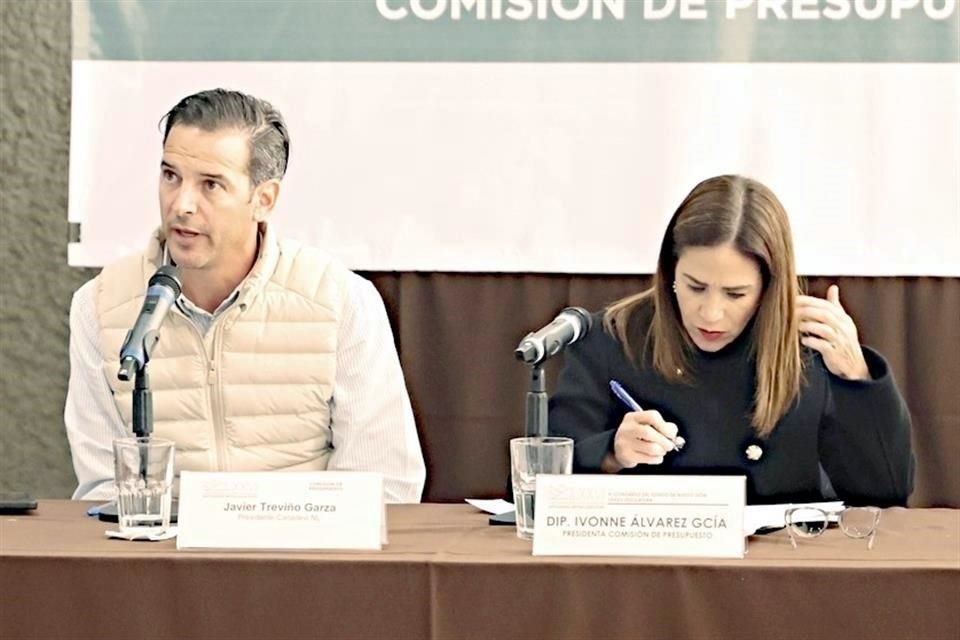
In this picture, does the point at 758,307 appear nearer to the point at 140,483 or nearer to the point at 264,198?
the point at 264,198

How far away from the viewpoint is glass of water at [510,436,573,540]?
172cm

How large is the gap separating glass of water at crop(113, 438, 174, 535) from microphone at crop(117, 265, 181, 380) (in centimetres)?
9

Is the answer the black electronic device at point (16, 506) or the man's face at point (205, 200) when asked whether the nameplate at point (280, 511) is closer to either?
the black electronic device at point (16, 506)

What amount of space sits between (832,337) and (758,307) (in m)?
0.13

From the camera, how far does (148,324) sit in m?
1.76

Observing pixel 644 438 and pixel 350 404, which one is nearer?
pixel 644 438

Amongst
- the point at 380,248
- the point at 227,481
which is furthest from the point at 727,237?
the point at 227,481

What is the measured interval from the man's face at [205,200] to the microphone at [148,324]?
1.89ft

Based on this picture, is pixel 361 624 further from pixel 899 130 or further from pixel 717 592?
pixel 899 130

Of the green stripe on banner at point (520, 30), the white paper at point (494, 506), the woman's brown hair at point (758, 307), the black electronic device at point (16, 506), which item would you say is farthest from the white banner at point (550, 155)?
the black electronic device at point (16, 506)

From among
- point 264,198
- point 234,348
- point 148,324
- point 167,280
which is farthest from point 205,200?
point 148,324

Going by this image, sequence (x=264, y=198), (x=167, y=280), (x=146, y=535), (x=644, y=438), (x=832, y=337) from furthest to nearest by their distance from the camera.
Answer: (x=264, y=198) → (x=832, y=337) → (x=644, y=438) → (x=167, y=280) → (x=146, y=535)

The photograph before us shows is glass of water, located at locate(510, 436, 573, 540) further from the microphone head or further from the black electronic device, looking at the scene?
the black electronic device

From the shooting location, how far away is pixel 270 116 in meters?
2.65
